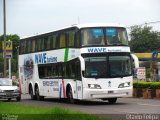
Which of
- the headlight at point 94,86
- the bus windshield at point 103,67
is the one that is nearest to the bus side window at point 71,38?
the bus windshield at point 103,67

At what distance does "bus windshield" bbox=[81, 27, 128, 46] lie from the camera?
80.5 feet

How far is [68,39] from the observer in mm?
26078

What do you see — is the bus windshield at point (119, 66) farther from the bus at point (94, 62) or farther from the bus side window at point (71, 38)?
the bus side window at point (71, 38)

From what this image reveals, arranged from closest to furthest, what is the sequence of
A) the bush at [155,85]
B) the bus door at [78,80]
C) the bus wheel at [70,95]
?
1. the bus door at [78,80]
2. the bus wheel at [70,95]
3. the bush at [155,85]

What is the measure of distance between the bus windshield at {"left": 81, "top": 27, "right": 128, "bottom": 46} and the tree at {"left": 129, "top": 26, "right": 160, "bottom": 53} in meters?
63.3

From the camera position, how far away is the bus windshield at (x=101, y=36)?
24531 millimetres

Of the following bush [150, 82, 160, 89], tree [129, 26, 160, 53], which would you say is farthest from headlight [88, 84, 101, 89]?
tree [129, 26, 160, 53]

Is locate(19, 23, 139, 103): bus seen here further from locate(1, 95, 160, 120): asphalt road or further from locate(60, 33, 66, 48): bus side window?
locate(1, 95, 160, 120): asphalt road

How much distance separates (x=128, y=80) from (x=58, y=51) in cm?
461

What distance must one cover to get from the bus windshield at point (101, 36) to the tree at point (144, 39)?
6334cm

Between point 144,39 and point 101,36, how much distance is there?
64241 mm

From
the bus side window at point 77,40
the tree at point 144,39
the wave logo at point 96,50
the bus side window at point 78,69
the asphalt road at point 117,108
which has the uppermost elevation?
the tree at point 144,39

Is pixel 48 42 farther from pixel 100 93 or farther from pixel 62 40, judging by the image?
pixel 100 93

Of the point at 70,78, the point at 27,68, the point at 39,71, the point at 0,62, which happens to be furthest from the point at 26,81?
the point at 0,62
